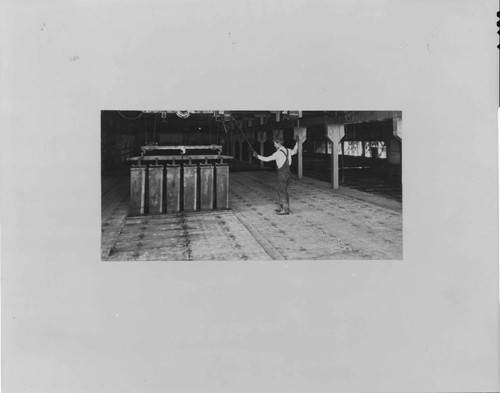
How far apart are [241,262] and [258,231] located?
213 cm

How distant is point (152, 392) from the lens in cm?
409

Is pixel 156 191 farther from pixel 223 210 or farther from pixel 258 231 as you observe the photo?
pixel 258 231

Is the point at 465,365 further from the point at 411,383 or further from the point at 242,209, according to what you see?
the point at 242,209

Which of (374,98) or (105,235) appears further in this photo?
(105,235)

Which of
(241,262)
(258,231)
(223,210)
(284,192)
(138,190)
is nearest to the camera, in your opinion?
(241,262)

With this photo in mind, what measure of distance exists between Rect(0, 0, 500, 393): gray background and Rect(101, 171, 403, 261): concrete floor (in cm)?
60

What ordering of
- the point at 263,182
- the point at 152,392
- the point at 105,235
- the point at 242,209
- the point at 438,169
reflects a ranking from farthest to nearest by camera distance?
the point at 263,182 < the point at 242,209 < the point at 105,235 < the point at 438,169 < the point at 152,392

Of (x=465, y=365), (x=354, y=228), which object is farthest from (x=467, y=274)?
(x=354, y=228)

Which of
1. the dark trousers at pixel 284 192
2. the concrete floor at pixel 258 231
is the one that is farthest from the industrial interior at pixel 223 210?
the dark trousers at pixel 284 192

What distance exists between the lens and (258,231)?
640cm

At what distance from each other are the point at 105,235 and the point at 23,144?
A: 215 cm

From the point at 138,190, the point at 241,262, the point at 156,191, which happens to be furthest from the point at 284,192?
the point at 241,262

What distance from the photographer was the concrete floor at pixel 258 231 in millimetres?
5387

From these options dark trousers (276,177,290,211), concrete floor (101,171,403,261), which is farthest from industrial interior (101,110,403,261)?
dark trousers (276,177,290,211)
